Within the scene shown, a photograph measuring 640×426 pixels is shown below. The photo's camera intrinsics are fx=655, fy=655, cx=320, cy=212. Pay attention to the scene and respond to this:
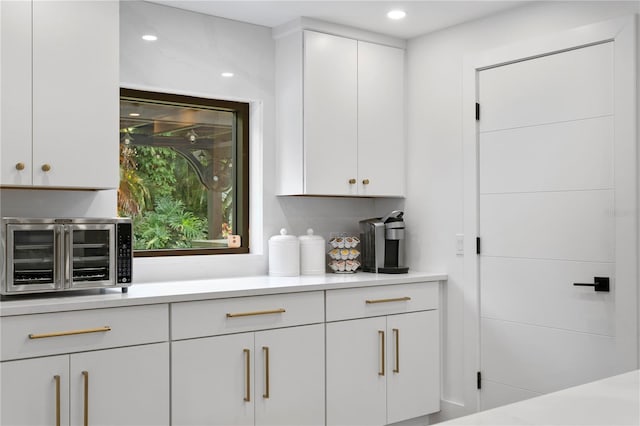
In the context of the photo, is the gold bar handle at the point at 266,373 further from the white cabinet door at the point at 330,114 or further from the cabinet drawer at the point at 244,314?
the white cabinet door at the point at 330,114

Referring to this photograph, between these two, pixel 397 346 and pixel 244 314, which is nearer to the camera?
pixel 244 314

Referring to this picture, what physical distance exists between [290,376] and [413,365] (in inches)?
33.4

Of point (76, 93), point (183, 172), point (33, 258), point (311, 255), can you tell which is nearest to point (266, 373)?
point (311, 255)

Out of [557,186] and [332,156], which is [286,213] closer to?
[332,156]

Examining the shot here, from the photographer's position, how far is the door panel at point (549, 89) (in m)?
3.11

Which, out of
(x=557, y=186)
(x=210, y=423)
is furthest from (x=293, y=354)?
(x=557, y=186)

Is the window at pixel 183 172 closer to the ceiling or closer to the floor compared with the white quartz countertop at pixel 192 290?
closer to the ceiling

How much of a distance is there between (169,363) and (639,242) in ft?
7.00

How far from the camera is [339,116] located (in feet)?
12.4

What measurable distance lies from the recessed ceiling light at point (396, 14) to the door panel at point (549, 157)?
31.3 inches

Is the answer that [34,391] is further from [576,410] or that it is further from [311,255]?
[576,410]

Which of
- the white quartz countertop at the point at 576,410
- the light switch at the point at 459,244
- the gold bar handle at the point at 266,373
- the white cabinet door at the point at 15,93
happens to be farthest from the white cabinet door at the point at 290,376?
the white quartz countertop at the point at 576,410

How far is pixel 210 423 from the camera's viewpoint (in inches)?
113

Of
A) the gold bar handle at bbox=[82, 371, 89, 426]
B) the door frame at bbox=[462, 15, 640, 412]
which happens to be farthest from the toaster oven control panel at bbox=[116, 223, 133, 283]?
the door frame at bbox=[462, 15, 640, 412]
